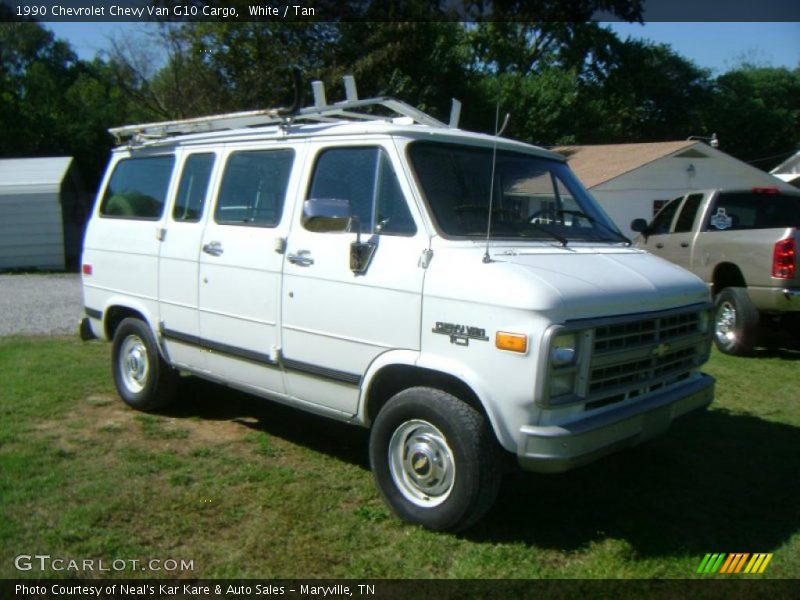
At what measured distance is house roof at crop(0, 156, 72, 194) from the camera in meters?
19.9

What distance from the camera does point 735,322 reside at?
9.06 meters

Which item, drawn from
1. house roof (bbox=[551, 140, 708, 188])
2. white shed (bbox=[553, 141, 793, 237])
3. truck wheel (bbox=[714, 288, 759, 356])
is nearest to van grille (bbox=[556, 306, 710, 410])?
truck wheel (bbox=[714, 288, 759, 356])

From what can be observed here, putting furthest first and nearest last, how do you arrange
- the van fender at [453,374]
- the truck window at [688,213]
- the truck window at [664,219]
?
the truck window at [664,219] → the truck window at [688,213] → the van fender at [453,374]

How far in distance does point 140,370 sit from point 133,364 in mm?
115

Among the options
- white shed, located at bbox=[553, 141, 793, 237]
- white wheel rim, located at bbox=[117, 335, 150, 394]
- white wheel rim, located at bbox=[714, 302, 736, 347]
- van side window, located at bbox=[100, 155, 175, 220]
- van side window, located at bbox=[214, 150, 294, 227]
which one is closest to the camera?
van side window, located at bbox=[214, 150, 294, 227]

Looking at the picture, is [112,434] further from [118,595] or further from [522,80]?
[522,80]

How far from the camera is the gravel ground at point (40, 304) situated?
11.1m

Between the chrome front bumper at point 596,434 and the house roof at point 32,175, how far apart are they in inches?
751

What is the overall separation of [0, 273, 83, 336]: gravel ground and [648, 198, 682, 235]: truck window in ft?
27.4

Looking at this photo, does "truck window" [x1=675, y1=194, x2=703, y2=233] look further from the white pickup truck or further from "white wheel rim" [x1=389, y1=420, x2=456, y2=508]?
"white wheel rim" [x1=389, y1=420, x2=456, y2=508]

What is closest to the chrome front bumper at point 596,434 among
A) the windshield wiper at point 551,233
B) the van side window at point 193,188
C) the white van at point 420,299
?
the white van at point 420,299

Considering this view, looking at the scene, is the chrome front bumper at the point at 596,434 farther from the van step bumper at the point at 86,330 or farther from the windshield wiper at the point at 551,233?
the van step bumper at the point at 86,330

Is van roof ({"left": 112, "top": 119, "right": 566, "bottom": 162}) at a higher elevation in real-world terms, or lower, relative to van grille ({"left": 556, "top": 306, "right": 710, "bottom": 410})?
higher

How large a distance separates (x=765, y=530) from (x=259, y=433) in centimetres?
362
